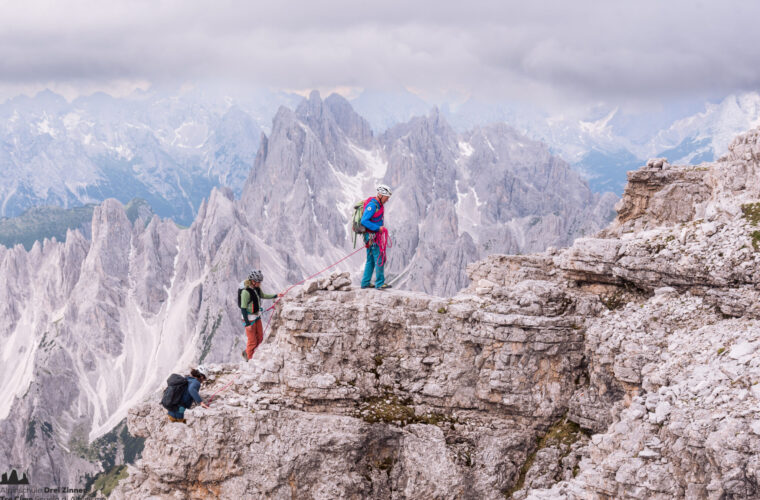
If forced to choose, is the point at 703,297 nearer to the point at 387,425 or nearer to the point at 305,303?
the point at 387,425

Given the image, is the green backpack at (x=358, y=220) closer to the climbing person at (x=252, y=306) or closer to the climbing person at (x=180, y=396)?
the climbing person at (x=252, y=306)

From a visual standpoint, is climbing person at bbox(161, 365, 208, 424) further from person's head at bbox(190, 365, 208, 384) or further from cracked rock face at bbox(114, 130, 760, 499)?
cracked rock face at bbox(114, 130, 760, 499)

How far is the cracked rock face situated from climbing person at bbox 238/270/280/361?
236 centimetres

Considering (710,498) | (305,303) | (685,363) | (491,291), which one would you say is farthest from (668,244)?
(305,303)

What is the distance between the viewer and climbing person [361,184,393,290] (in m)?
24.4

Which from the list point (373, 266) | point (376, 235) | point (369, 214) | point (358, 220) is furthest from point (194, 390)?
point (369, 214)

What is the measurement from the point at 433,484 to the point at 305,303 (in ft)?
29.3

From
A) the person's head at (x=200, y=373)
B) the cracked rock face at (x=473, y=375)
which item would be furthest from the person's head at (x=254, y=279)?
the person's head at (x=200, y=373)

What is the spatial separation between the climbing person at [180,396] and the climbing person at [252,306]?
3759 millimetres

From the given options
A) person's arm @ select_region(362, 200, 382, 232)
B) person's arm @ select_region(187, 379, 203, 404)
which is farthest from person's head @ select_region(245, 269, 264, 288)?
person's arm @ select_region(362, 200, 382, 232)

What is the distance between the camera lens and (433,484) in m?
21.9

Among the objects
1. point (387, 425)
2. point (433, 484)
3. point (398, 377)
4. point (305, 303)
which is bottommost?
point (433, 484)

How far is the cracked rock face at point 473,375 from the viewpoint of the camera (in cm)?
1934

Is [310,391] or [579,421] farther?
[310,391]
